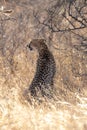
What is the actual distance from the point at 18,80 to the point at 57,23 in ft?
9.04

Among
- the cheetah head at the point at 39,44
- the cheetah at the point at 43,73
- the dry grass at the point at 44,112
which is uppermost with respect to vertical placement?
the cheetah head at the point at 39,44

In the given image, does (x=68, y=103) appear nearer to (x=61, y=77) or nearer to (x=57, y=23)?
(x=61, y=77)

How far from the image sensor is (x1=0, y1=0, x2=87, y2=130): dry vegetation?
216 inches

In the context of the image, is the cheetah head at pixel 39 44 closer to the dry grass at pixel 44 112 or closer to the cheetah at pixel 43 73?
the cheetah at pixel 43 73

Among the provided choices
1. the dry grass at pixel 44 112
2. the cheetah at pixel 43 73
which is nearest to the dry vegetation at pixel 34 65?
the dry grass at pixel 44 112

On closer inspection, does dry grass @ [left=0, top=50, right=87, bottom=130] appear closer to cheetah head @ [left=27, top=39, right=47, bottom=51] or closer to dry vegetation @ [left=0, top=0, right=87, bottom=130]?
dry vegetation @ [left=0, top=0, right=87, bottom=130]

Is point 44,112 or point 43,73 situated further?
point 43,73

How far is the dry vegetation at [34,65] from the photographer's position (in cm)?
550

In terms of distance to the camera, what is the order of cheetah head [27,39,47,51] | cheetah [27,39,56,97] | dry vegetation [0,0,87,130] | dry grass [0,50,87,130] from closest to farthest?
dry grass [0,50,87,130] → dry vegetation [0,0,87,130] → cheetah [27,39,56,97] → cheetah head [27,39,47,51]

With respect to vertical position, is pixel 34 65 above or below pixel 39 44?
below

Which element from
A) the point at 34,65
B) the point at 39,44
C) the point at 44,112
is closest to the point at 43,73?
the point at 39,44

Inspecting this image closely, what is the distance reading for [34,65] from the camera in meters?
8.34

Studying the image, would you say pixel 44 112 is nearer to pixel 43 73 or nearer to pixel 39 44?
pixel 43 73

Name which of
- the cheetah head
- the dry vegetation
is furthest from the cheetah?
the dry vegetation
